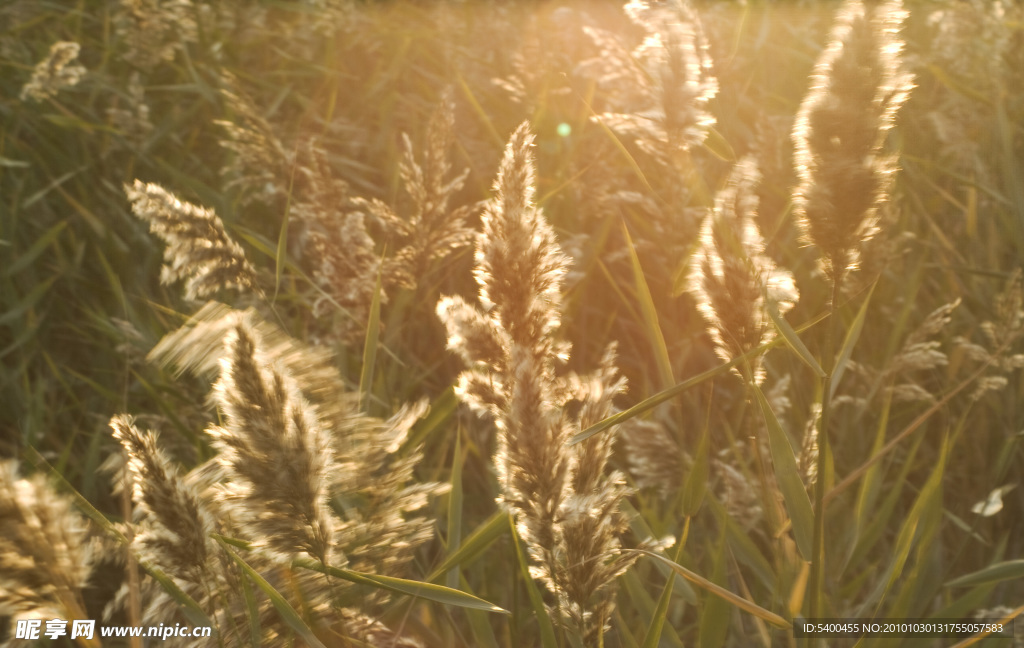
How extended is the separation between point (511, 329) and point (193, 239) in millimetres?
623

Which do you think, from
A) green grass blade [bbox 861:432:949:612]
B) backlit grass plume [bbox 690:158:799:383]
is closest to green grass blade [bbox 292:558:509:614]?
backlit grass plume [bbox 690:158:799:383]

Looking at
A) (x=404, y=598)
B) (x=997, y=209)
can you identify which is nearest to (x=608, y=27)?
(x=997, y=209)

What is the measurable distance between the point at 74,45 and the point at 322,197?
3.11 ft

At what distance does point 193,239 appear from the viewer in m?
1.12

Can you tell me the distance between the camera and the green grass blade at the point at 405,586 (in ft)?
2.50

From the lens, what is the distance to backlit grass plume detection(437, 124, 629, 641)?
0.74m

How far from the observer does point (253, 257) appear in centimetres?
200

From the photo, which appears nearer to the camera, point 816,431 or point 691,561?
point 816,431

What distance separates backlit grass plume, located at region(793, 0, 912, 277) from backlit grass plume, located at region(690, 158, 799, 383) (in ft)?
0.31

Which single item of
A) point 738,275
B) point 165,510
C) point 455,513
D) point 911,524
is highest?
point 738,275

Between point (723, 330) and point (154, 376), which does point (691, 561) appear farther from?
point (154, 376)

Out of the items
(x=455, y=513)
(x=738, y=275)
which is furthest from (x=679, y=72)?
(x=455, y=513)

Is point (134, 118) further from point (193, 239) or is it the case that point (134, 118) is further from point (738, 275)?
point (738, 275)

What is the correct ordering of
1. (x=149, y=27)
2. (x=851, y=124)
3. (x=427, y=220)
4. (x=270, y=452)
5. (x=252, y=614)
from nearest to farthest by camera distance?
(x=851, y=124) → (x=270, y=452) → (x=252, y=614) → (x=427, y=220) → (x=149, y=27)
